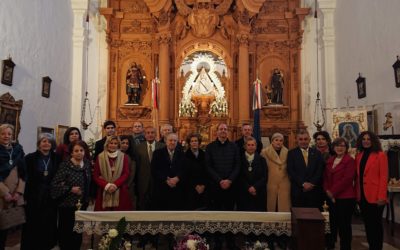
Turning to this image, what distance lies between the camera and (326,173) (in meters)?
3.95

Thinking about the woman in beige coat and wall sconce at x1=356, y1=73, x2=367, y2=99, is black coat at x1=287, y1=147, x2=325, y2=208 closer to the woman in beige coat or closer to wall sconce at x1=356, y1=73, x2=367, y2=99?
the woman in beige coat

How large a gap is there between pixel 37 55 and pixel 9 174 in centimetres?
425

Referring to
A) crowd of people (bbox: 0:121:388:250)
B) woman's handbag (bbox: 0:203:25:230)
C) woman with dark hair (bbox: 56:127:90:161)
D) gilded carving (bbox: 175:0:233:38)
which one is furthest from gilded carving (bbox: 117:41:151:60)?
woman's handbag (bbox: 0:203:25:230)

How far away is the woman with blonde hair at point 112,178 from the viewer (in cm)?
376

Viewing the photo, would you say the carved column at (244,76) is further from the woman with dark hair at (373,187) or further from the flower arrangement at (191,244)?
the flower arrangement at (191,244)

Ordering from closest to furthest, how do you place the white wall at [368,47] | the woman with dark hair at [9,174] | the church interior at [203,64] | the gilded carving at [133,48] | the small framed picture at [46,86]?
the woman with dark hair at [9,174]
the white wall at [368,47]
the small framed picture at [46,86]
the church interior at [203,64]
the gilded carving at [133,48]

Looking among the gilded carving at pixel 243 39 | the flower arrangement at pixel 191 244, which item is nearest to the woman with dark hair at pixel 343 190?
the flower arrangement at pixel 191 244

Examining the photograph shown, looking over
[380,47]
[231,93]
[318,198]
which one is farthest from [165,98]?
[318,198]

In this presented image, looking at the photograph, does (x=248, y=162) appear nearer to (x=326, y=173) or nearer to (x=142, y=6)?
(x=326, y=173)

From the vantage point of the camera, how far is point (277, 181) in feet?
13.5

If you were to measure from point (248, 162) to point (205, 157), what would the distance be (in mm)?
489

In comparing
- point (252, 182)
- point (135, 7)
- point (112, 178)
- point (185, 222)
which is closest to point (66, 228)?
point (112, 178)

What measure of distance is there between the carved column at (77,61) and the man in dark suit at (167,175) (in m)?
5.40

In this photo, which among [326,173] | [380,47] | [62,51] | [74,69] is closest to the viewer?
[326,173]
